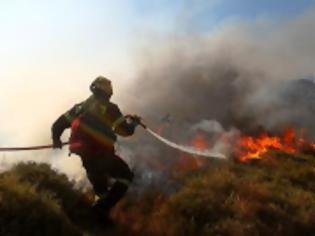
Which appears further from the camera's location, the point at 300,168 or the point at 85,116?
the point at 300,168

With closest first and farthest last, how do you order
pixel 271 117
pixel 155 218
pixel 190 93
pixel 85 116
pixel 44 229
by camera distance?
pixel 44 229, pixel 85 116, pixel 155 218, pixel 271 117, pixel 190 93

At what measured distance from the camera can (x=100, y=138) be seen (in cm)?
935

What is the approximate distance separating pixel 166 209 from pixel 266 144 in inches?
Result: 357

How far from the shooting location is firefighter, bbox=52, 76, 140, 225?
930 centimetres

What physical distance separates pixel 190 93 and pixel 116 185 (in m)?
17.1

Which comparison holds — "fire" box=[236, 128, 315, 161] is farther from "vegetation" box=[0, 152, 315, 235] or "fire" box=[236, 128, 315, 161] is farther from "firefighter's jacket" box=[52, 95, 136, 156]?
"firefighter's jacket" box=[52, 95, 136, 156]

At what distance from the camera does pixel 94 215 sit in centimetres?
963

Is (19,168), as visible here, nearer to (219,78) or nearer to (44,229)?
(44,229)

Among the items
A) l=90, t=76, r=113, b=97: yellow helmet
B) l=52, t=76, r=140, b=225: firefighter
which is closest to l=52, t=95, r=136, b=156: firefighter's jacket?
l=52, t=76, r=140, b=225: firefighter

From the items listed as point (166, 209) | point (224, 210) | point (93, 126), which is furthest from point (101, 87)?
point (224, 210)

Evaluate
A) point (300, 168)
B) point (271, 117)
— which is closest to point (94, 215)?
point (300, 168)

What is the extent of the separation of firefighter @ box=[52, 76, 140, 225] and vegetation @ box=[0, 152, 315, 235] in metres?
0.70

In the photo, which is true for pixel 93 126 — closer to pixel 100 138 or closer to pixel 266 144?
pixel 100 138

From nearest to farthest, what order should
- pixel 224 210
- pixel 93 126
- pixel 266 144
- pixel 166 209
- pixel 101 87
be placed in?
pixel 93 126 < pixel 101 87 < pixel 224 210 < pixel 166 209 < pixel 266 144
